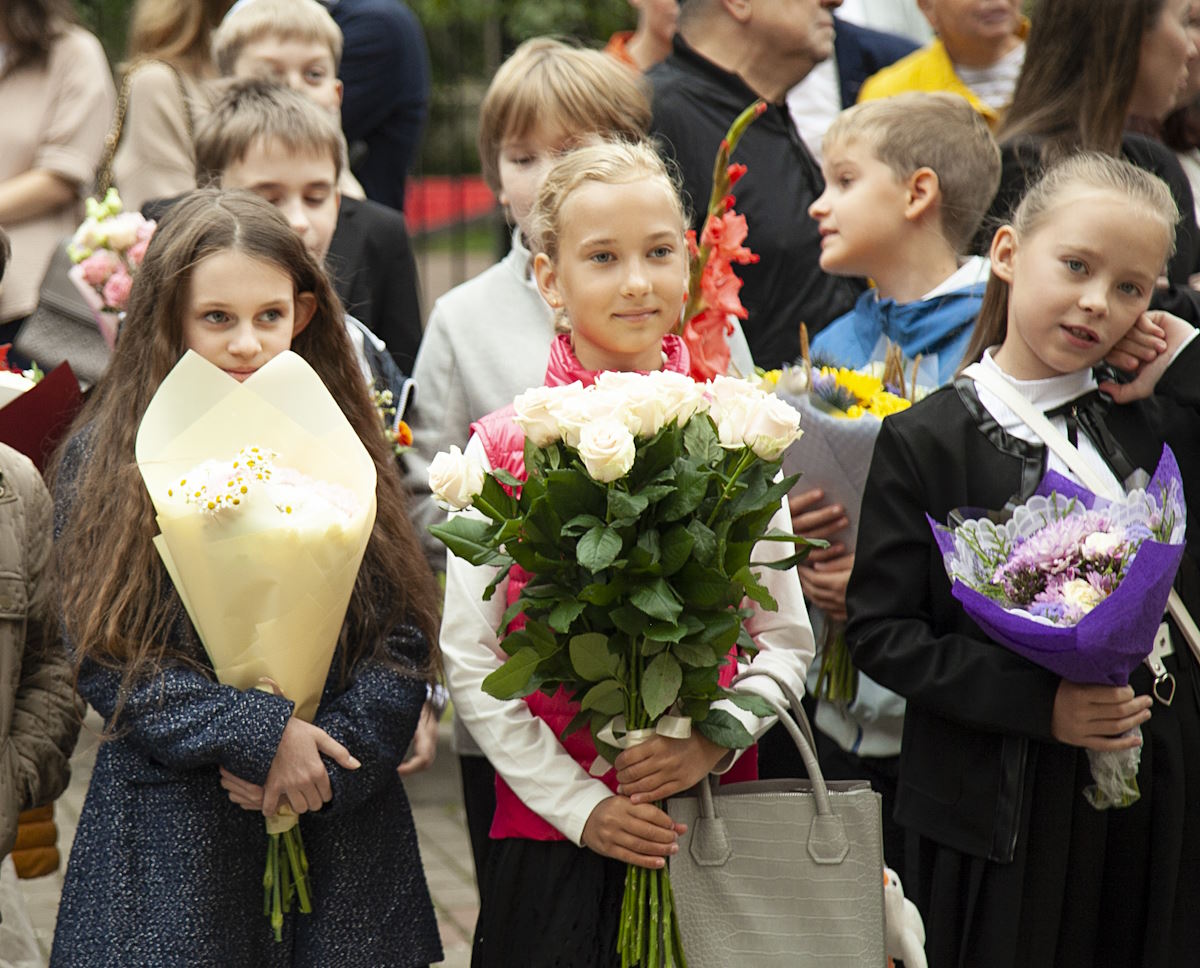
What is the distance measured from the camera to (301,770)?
2.79 meters

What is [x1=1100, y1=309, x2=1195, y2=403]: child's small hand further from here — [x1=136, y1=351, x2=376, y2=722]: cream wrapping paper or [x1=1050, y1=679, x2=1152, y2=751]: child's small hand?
[x1=136, y1=351, x2=376, y2=722]: cream wrapping paper

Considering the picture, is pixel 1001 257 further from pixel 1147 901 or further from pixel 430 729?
pixel 430 729

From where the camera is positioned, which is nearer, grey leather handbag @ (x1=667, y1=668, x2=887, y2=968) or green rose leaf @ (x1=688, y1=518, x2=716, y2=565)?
green rose leaf @ (x1=688, y1=518, x2=716, y2=565)

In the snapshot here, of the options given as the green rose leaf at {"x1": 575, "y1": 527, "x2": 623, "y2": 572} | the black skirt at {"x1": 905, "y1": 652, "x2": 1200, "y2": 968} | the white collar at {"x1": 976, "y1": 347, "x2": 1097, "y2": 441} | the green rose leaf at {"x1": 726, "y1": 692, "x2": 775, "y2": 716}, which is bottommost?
the black skirt at {"x1": 905, "y1": 652, "x2": 1200, "y2": 968}

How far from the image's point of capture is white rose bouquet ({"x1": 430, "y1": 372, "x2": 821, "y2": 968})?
8.31 feet

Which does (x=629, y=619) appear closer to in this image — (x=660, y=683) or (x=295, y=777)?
(x=660, y=683)

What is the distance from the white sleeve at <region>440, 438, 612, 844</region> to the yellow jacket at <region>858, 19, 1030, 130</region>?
2.56 metres

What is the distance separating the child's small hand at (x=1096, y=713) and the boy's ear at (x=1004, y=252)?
2.78ft

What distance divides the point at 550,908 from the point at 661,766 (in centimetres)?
38

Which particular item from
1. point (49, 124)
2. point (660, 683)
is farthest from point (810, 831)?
point (49, 124)

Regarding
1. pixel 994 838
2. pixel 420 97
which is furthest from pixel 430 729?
pixel 420 97

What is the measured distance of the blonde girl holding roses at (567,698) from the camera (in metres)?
2.76

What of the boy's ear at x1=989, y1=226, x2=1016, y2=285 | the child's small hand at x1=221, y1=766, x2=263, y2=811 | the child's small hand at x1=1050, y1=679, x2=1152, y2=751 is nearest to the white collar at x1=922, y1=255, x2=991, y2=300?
the boy's ear at x1=989, y1=226, x2=1016, y2=285

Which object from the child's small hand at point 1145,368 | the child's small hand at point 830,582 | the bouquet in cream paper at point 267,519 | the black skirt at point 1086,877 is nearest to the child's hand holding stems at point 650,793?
the bouquet in cream paper at point 267,519
